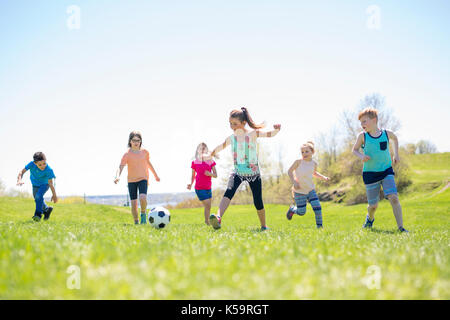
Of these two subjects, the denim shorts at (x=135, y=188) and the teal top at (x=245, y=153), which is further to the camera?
the denim shorts at (x=135, y=188)

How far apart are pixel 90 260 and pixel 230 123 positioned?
16.4ft

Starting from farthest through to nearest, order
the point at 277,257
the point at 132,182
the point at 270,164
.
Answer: the point at 270,164 < the point at 132,182 < the point at 277,257

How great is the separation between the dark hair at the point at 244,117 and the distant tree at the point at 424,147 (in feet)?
330

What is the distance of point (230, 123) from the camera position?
7.61 meters

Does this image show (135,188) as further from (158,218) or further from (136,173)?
Answer: (158,218)

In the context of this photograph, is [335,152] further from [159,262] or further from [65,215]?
[159,262]

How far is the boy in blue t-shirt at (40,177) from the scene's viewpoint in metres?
11.1

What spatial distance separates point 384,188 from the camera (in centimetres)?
821

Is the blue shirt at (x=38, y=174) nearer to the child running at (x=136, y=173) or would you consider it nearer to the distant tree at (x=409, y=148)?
the child running at (x=136, y=173)

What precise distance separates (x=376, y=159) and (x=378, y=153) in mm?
161

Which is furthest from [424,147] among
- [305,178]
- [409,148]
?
[305,178]

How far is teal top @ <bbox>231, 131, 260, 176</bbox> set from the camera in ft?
24.7

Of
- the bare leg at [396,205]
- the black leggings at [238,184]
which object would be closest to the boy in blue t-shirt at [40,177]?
the black leggings at [238,184]
